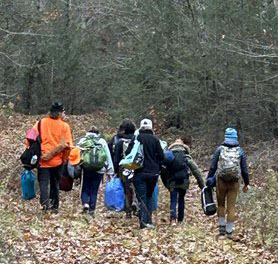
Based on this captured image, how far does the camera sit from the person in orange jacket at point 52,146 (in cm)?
1145

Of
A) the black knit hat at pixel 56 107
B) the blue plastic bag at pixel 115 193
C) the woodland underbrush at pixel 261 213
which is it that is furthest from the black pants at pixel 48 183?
the woodland underbrush at pixel 261 213

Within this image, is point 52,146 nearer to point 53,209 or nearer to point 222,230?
point 53,209

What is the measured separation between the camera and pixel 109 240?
9.93 meters

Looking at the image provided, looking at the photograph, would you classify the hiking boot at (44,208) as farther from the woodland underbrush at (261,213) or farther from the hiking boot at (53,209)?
the woodland underbrush at (261,213)

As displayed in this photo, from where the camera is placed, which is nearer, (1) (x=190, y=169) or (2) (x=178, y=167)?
(2) (x=178, y=167)

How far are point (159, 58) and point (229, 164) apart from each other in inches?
480

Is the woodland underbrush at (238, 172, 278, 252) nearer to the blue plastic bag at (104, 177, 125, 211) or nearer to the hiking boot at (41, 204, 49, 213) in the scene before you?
the blue plastic bag at (104, 177, 125, 211)

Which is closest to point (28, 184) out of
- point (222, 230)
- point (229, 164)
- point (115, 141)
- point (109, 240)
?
point (115, 141)

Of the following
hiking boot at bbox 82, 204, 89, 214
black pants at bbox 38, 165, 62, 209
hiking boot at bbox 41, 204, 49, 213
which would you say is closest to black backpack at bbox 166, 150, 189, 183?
hiking boot at bbox 82, 204, 89, 214

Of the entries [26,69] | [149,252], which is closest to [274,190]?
[149,252]

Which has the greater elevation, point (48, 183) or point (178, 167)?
point (178, 167)

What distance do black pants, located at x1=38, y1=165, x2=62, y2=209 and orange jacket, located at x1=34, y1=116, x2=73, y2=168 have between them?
108mm

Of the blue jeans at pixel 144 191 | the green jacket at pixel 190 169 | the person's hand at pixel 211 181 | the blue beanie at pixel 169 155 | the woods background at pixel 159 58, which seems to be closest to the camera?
the blue jeans at pixel 144 191

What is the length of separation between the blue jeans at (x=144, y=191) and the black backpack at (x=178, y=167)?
715 mm
